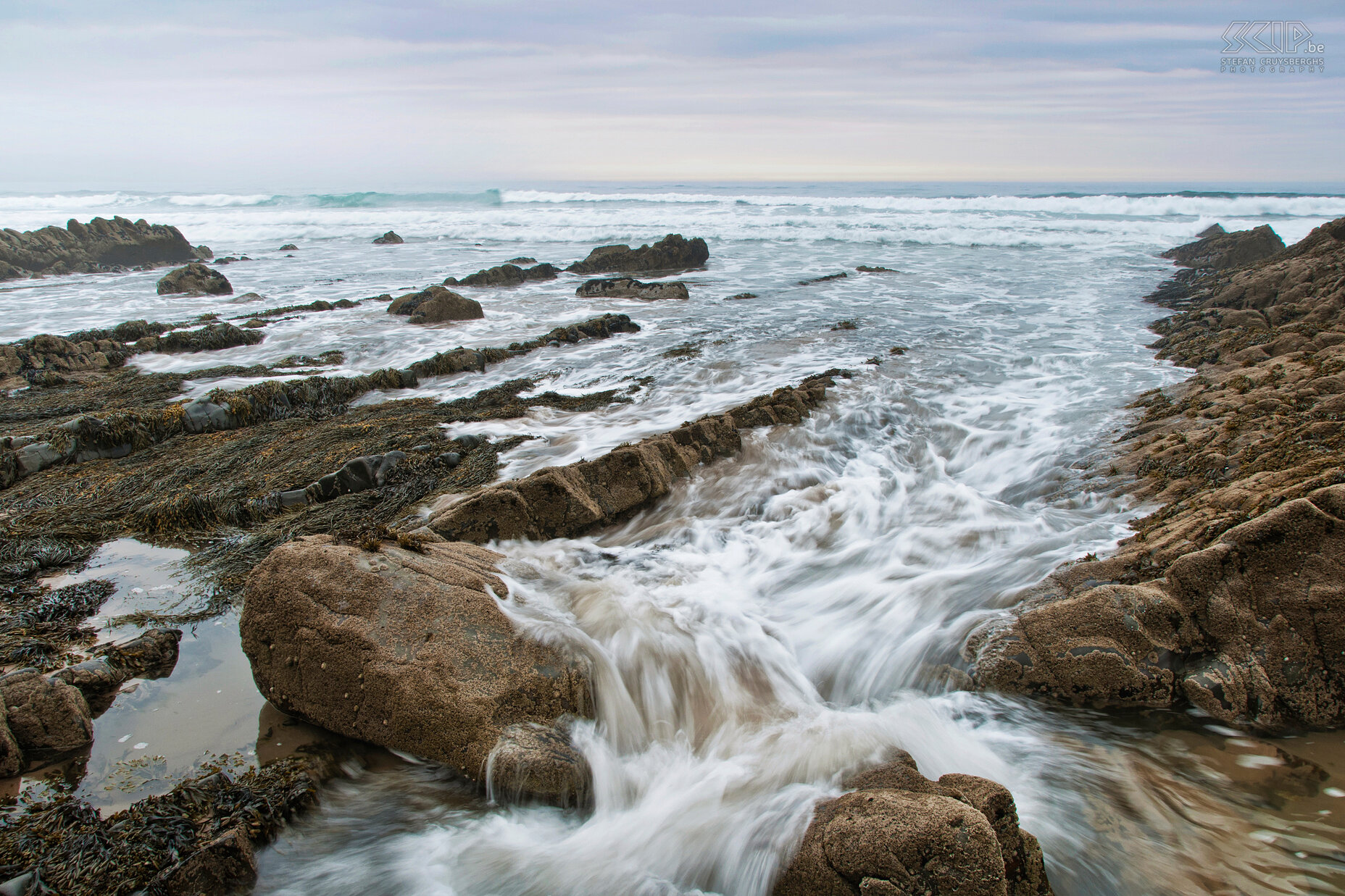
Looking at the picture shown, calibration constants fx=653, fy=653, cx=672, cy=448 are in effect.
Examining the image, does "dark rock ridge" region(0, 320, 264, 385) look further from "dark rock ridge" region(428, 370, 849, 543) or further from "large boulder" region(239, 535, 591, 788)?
"large boulder" region(239, 535, 591, 788)

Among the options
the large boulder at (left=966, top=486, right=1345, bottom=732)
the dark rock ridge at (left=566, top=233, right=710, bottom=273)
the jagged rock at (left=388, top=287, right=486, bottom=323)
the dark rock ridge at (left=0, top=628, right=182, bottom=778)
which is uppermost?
the dark rock ridge at (left=566, top=233, right=710, bottom=273)

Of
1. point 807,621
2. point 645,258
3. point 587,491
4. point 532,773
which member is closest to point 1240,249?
point 645,258

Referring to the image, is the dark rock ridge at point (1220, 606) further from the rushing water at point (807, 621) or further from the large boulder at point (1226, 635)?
the rushing water at point (807, 621)

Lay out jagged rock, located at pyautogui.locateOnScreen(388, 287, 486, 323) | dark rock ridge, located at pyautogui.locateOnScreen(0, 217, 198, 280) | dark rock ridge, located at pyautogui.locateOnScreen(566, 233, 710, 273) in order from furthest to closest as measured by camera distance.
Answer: dark rock ridge, located at pyautogui.locateOnScreen(0, 217, 198, 280)
dark rock ridge, located at pyautogui.locateOnScreen(566, 233, 710, 273)
jagged rock, located at pyautogui.locateOnScreen(388, 287, 486, 323)

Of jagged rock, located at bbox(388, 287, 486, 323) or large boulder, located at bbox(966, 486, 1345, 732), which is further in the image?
jagged rock, located at bbox(388, 287, 486, 323)

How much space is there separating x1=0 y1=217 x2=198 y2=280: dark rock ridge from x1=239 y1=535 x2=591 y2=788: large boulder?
30106 millimetres

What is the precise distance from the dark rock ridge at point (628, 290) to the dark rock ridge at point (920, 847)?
16.6 meters

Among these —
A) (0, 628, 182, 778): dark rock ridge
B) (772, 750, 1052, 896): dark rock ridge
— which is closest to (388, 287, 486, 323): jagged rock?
(0, 628, 182, 778): dark rock ridge

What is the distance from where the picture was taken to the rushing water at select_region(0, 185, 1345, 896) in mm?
2916

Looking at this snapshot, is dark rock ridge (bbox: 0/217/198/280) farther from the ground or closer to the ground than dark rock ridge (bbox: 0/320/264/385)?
farther from the ground

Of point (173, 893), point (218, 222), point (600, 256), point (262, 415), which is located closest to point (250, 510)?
point (262, 415)

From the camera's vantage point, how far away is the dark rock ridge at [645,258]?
2417 centimetres

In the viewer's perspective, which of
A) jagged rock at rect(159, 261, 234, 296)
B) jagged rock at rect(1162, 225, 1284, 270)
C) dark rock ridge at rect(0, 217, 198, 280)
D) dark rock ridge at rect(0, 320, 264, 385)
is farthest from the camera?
→ dark rock ridge at rect(0, 217, 198, 280)

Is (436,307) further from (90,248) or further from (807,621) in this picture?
(90,248)
